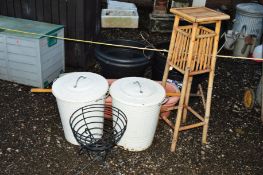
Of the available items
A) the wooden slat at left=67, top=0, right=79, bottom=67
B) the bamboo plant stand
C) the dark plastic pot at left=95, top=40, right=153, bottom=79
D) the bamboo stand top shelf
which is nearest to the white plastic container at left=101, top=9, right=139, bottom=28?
the wooden slat at left=67, top=0, right=79, bottom=67

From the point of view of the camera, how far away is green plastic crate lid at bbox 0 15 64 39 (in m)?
5.35

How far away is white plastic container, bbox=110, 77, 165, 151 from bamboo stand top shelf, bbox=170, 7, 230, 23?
958 mm

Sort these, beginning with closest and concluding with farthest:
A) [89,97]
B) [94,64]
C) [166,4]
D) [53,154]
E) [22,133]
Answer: [89,97] < [53,154] < [22,133] < [94,64] < [166,4]

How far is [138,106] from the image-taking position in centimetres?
391

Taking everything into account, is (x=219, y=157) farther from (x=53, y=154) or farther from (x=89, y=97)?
(x=53, y=154)

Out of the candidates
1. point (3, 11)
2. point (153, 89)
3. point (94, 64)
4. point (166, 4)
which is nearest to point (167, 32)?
point (166, 4)

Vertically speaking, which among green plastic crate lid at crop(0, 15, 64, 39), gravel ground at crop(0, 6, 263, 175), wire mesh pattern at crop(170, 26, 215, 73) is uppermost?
wire mesh pattern at crop(170, 26, 215, 73)

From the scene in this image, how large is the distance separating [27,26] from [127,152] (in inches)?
111

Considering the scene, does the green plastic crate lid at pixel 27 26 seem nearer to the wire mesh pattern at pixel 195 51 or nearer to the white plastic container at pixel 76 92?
the white plastic container at pixel 76 92

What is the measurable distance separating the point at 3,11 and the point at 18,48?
4.07 feet

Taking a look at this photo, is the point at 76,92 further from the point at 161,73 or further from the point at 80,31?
the point at 80,31

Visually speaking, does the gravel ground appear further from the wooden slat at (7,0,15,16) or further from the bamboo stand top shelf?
the bamboo stand top shelf

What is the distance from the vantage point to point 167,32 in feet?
27.9

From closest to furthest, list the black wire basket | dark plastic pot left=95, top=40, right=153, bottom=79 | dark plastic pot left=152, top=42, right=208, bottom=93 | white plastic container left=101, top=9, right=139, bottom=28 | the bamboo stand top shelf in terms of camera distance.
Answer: the bamboo stand top shelf
the black wire basket
dark plastic pot left=95, top=40, right=153, bottom=79
dark plastic pot left=152, top=42, right=208, bottom=93
white plastic container left=101, top=9, right=139, bottom=28
